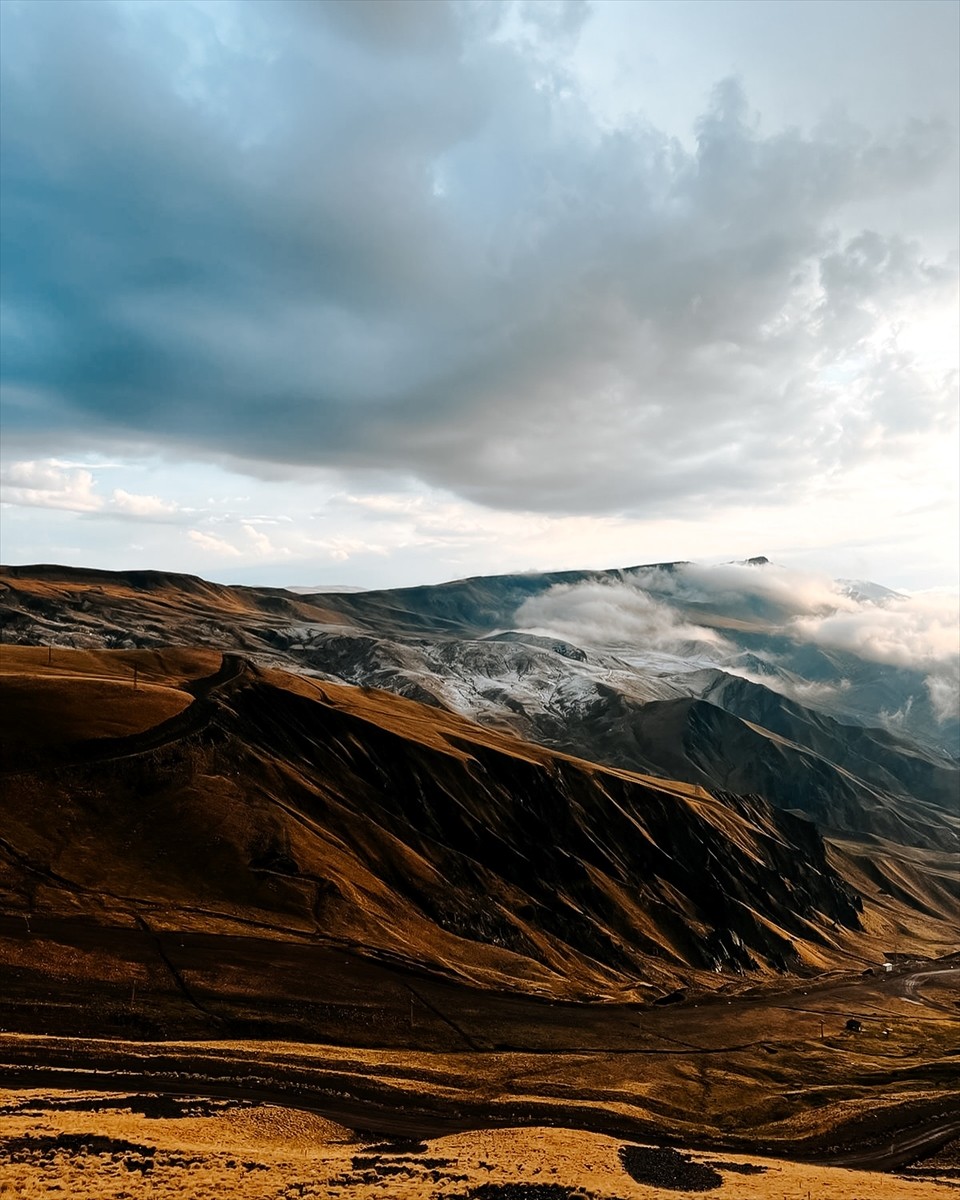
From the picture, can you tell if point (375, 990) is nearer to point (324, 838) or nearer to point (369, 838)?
point (324, 838)

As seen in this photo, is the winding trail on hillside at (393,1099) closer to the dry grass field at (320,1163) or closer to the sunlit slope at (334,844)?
the dry grass field at (320,1163)

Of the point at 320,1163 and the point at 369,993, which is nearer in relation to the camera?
the point at 320,1163

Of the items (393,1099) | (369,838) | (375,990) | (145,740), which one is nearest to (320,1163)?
(393,1099)

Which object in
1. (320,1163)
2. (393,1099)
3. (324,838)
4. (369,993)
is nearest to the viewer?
(320,1163)

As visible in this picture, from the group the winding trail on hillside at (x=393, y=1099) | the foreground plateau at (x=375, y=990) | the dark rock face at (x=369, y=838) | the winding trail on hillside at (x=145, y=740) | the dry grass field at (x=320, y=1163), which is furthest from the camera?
the winding trail on hillside at (x=145, y=740)

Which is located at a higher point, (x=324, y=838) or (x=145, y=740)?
(x=145, y=740)

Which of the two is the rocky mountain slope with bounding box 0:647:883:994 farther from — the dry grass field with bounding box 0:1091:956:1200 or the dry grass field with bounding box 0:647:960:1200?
the dry grass field with bounding box 0:1091:956:1200

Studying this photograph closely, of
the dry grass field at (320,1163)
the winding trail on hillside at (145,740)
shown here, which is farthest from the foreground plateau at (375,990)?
the winding trail on hillside at (145,740)

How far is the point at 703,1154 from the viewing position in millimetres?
65062

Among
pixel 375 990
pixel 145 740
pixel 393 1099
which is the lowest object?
pixel 375 990

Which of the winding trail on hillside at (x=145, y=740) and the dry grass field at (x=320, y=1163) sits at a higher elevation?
the winding trail on hillside at (x=145, y=740)

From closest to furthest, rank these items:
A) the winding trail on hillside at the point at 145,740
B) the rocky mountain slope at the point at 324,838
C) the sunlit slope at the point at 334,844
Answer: the sunlit slope at the point at 334,844 → the rocky mountain slope at the point at 324,838 → the winding trail on hillside at the point at 145,740

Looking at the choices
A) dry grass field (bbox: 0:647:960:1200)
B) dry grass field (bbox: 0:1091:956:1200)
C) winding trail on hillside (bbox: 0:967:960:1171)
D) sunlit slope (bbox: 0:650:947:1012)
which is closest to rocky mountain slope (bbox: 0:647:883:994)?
sunlit slope (bbox: 0:650:947:1012)

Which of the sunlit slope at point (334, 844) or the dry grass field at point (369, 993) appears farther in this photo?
the sunlit slope at point (334, 844)
